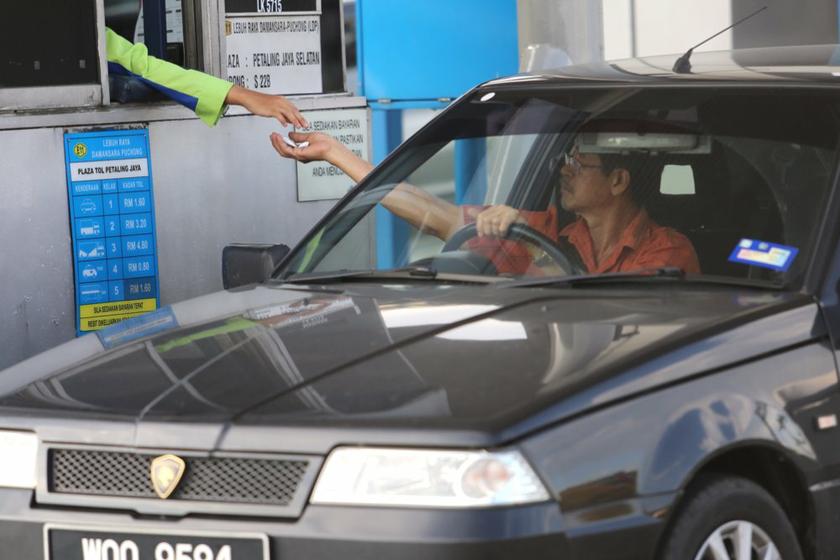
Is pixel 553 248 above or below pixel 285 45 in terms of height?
below

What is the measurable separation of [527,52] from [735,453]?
4.49 m

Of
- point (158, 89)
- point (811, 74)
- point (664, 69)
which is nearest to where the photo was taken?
point (811, 74)

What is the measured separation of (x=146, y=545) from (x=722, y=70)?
225 cm

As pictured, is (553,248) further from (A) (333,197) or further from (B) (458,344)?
(A) (333,197)

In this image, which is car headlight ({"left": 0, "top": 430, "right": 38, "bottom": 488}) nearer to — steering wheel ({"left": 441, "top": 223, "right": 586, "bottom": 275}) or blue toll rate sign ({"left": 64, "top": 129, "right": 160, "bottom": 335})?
steering wheel ({"left": 441, "top": 223, "right": 586, "bottom": 275})

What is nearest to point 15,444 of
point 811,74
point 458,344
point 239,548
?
point 239,548

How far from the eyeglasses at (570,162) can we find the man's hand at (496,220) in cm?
21

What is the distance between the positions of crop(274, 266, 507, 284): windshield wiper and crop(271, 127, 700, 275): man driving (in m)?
0.13

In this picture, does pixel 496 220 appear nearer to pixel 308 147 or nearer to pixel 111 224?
pixel 308 147

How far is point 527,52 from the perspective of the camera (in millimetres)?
8156

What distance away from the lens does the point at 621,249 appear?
473 centimetres

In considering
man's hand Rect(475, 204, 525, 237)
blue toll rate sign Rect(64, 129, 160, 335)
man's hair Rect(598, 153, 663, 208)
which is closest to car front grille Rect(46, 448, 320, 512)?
man's hand Rect(475, 204, 525, 237)

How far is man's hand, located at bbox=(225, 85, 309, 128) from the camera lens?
7609 millimetres

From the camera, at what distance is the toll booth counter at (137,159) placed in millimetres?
7750
